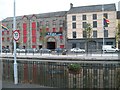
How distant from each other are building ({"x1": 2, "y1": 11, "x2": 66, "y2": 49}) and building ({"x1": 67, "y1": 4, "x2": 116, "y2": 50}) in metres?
3.01

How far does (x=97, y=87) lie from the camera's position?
10.7m

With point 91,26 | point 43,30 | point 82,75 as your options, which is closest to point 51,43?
point 43,30

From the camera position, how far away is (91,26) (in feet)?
190

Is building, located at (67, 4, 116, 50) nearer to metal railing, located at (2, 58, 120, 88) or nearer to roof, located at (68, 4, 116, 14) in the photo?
roof, located at (68, 4, 116, 14)

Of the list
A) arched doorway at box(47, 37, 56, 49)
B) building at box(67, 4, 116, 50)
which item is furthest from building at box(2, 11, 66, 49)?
building at box(67, 4, 116, 50)

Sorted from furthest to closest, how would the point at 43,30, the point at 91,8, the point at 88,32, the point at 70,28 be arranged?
the point at 43,30 < the point at 70,28 < the point at 91,8 < the point at 88,32

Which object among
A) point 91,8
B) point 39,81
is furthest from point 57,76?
point 91,8

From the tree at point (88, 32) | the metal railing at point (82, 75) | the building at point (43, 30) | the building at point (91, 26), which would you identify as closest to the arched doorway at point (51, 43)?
the building at point (43, 30)

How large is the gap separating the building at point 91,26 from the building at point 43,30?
9.87 ft

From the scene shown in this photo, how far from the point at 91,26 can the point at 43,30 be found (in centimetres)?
1380

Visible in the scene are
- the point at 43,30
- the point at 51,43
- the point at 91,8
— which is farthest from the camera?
the point at 51,43

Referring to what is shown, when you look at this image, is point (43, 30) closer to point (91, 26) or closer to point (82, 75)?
point (91, 26)

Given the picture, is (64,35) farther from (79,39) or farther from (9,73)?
(9,73)

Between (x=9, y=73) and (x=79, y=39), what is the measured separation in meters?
45.4
